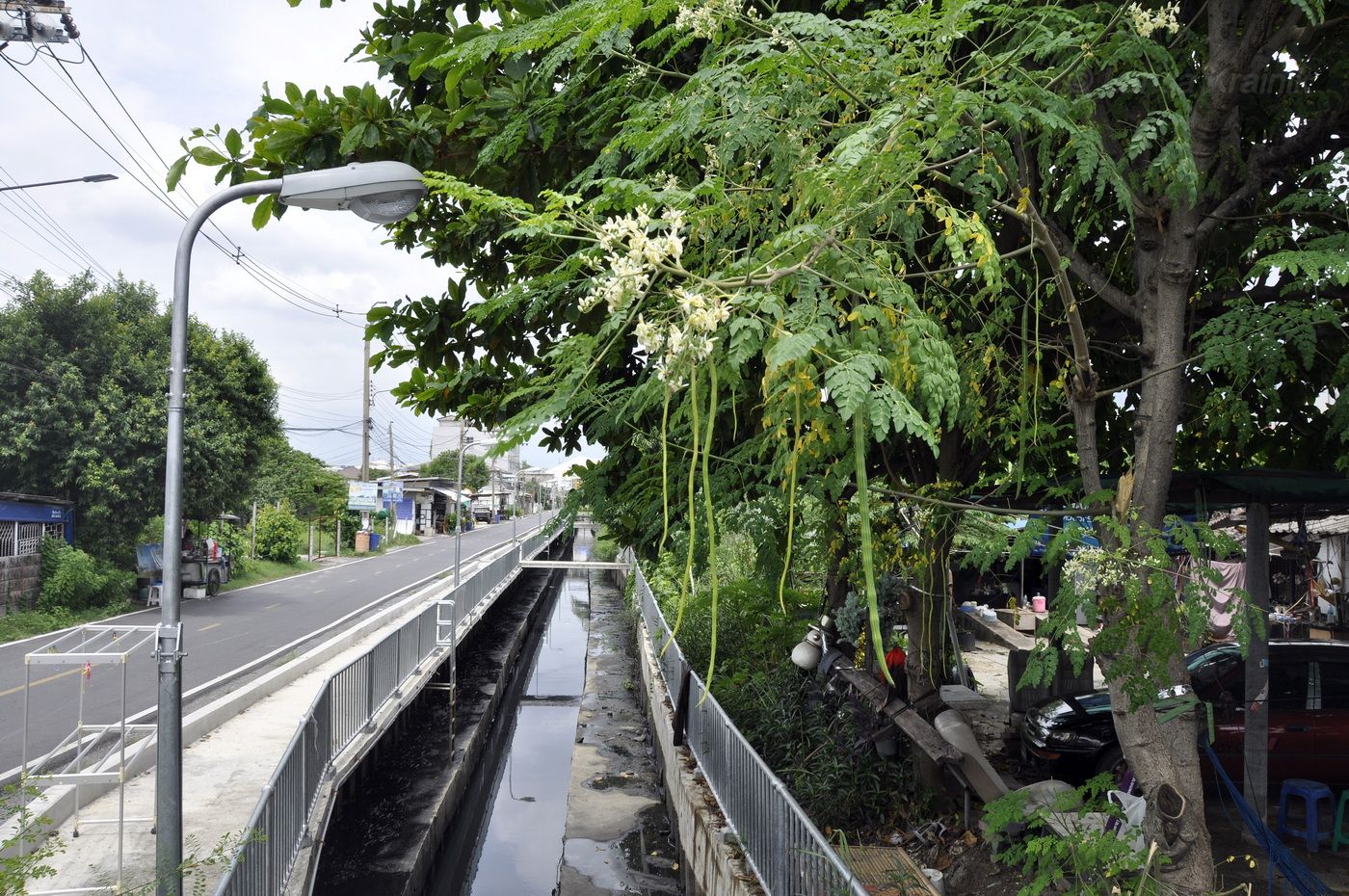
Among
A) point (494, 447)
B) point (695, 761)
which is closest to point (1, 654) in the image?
point (695, 761)

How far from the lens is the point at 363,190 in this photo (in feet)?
16.3

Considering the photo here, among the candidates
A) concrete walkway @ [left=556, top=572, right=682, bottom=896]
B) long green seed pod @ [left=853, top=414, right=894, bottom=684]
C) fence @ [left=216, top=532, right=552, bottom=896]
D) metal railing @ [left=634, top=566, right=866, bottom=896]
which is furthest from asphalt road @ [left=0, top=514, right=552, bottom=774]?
long green seed pod @ [left=853, top=414, right=894, bottom=684]

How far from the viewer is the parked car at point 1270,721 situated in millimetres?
9102

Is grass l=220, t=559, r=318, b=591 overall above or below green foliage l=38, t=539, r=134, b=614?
below

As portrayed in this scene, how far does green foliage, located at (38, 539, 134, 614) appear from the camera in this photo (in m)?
24.6

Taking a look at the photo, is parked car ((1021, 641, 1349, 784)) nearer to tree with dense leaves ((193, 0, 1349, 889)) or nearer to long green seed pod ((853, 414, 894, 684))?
tree with dense leaves ((193, 0, 1349, 889))

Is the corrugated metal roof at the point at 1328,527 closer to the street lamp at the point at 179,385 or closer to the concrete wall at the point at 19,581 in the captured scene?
the street lamp at the point at 179,385

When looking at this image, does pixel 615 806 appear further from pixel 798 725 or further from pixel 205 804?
pixel 205 804

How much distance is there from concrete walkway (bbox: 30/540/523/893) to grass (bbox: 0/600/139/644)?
409 inches

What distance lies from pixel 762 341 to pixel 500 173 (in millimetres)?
4285

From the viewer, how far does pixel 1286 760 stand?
909cm

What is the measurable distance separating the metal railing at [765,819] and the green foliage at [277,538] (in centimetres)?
3766

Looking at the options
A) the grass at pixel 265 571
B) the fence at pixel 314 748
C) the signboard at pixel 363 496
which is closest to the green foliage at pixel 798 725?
the fence at pixel 314 748

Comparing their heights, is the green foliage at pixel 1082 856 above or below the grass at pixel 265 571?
above
